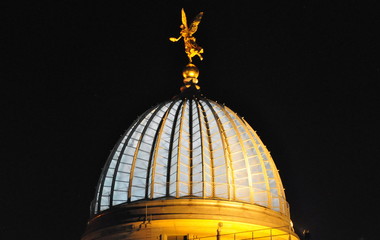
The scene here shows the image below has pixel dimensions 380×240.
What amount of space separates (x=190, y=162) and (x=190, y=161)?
2.2 inches

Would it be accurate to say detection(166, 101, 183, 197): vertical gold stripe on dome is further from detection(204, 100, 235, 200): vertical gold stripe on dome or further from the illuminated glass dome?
detection(204, 100, 235, 200): vertical gold stripe on dome

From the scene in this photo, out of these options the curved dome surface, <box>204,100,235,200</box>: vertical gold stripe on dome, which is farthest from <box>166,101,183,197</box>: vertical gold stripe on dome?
<box>204,100,235,200</box>: vertical gold stripe on dome

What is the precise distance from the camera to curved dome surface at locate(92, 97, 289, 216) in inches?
1334

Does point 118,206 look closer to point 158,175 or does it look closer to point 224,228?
point 158,175

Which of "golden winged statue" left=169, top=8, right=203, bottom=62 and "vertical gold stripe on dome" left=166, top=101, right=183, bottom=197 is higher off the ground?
"golden winged statue" left=169, top=8, right=203, bottom=62

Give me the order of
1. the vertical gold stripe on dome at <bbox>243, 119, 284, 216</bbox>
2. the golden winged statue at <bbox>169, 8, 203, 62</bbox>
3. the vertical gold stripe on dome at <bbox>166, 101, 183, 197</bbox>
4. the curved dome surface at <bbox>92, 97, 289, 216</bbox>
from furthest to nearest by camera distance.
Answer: the golden winged statue at <bbox>169, 8, 203, 62</bbox>
the vertical gold stripe on dome at <bbox>243, 119, 284, 216</bbox>
the curved dome surface at <bbox>92, 97, 289, 216</bbox>
the vertical gold stripe on dome at <bbox>166, 101, 183, 197</bbox>

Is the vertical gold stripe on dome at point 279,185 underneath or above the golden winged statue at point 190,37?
underneath

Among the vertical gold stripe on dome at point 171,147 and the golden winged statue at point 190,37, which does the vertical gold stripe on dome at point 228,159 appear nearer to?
the vertical gold stripe on dome at point 171,147

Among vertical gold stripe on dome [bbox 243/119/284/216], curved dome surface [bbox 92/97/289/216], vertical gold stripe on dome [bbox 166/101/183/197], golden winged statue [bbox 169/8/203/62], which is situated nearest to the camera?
vertical gold stripe on dome [bbox 166/101/183/197]

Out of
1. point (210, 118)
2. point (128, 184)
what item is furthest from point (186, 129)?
point (128, 184)

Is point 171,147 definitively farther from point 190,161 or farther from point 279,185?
point 279,185

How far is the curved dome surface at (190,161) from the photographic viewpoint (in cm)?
3388

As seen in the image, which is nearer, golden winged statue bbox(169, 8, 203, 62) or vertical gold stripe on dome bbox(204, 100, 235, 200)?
vertical gold stripe on dome bbox(204, 100, 235, 200)

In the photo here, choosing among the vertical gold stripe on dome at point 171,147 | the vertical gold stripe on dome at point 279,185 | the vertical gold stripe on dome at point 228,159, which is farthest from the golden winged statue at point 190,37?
the vertical gold stripe on dome at point 279,185
